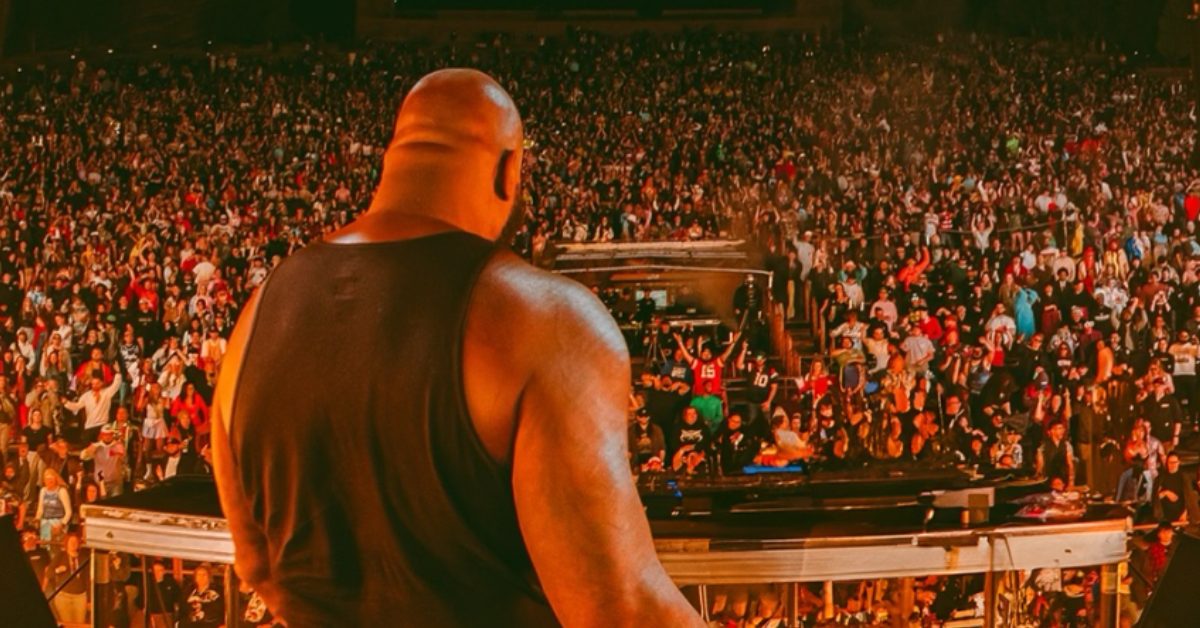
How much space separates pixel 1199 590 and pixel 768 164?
58.7 ft

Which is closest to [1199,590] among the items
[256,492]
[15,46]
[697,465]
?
[256,492]

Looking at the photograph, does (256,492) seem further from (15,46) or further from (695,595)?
(15,46)

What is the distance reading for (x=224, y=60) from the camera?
77.9ft

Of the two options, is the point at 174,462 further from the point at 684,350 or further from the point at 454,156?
the point at 454,156

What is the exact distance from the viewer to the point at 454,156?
1228 mm

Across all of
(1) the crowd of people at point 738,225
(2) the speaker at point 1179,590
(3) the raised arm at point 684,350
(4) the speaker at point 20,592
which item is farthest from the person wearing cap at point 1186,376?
(4) the speaker at point 20,592

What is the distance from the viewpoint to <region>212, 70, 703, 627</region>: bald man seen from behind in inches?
42.2

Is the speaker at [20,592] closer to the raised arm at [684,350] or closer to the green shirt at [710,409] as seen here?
the green shirt at [710,409]

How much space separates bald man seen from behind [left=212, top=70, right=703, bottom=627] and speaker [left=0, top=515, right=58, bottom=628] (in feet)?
7.47

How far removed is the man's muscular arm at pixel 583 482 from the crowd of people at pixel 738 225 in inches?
363

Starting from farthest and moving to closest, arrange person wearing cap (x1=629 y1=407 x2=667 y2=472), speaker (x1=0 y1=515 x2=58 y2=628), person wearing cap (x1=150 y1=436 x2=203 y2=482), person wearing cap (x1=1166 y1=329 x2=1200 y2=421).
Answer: person wearing cap (x1=1166 y1=329 x2=1200 y2=421) → person wearing cap (x1=150 y1=436 x2=203 y2=482) → person wearing cap (x1=629 y1=407 x2=667 y2=472) → speaker (x1=0 y1=515 x2=58 y2=628)

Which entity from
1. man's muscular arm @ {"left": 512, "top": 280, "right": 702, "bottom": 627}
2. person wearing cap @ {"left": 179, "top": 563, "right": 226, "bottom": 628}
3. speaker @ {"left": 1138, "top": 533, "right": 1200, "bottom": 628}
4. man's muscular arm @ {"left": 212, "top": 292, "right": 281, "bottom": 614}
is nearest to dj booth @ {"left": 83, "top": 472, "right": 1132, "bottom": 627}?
person wearing cap @ {"left": 179, "top": 563, "right": 226, "bottom": 628}

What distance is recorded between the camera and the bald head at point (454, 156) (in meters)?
1.22

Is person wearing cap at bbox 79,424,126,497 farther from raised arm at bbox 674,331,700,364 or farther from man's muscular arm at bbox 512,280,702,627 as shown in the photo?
man's muscular arm at bbox 512,280,702,627
